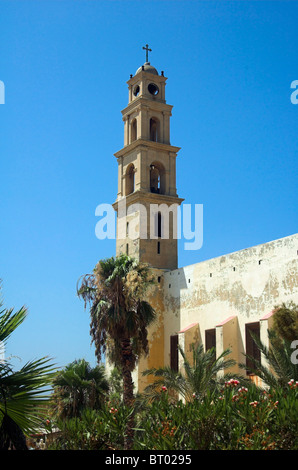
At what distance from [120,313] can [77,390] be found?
3.59 m

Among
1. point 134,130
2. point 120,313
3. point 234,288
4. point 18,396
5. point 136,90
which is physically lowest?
point 18,396

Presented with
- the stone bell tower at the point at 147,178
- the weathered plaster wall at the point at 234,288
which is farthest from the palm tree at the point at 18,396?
the stone bell tower at the point at 147,178

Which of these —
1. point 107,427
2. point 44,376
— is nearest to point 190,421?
point 107,427

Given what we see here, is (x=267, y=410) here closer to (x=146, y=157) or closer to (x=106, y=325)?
(x=106, y=325)

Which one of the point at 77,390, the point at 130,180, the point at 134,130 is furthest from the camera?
the point at 134,130

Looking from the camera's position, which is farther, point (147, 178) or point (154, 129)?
point (154, 129)

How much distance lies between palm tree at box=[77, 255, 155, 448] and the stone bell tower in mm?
9883

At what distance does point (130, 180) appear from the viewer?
4072 centimetres

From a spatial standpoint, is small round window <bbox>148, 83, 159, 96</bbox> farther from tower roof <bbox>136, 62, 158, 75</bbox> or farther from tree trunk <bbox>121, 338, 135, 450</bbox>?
tree trunk <bbox>121, 338, 135, 450</bbox>

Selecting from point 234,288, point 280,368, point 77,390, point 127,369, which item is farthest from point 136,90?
point 280,368

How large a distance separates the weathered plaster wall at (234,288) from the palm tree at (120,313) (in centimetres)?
609

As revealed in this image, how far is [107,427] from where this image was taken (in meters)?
16.3

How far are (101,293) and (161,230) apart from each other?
1207cm

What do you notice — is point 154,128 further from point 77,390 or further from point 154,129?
point 77,390
